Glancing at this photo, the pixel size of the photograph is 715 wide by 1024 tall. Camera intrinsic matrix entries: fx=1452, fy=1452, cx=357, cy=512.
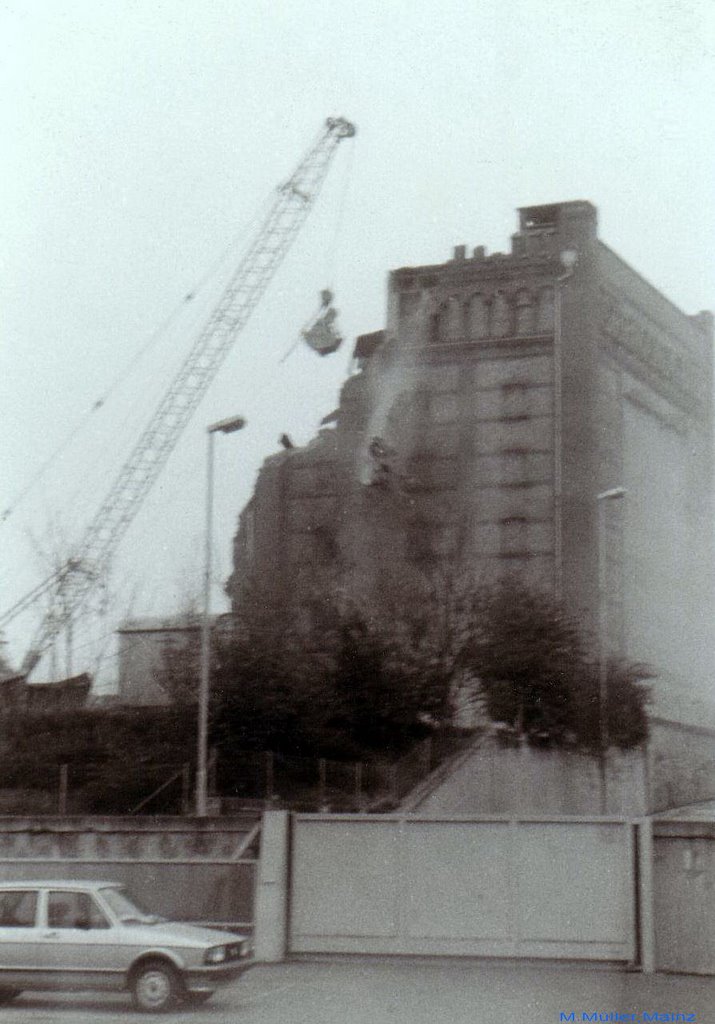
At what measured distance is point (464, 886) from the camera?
19.3m

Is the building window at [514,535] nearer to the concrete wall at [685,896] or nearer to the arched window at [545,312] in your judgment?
the arched window at [545,312]

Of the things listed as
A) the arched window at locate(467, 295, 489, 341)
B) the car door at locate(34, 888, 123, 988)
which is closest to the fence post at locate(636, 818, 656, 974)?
the car door at locate(34, 888, 123, 988)

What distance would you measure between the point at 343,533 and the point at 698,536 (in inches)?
668

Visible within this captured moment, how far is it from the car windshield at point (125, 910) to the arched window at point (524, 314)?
150 ft

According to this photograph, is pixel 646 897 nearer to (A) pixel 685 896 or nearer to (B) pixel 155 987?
(A) pixel 685 896

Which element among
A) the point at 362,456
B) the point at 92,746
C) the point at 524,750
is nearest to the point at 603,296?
the point at 362,456

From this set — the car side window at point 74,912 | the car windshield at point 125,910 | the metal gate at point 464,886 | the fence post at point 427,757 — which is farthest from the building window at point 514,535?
the car side window at point 74,912

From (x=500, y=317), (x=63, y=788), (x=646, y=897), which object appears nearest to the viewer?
(x=646, y=897)

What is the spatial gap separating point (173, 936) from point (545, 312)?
4688 centimetres

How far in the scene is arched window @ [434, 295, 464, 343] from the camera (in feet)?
199

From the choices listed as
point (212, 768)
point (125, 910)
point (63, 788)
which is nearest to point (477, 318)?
point (212, 768)

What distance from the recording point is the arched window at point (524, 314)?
60.1m

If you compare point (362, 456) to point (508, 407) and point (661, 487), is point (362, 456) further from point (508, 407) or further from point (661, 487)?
point (661, 487)

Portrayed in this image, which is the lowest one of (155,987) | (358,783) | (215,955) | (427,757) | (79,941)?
(155,987)
